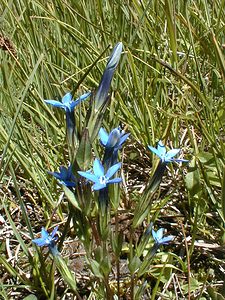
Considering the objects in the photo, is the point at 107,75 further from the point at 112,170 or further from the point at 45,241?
the point at 45,241

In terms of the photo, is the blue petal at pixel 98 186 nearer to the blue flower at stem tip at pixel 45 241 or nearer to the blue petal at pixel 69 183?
the blue petal at pixel 69 183

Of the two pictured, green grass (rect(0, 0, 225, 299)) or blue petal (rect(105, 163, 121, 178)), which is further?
green grass (rect(0, 0, 225, 299))

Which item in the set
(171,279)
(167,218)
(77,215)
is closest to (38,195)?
(167,218)

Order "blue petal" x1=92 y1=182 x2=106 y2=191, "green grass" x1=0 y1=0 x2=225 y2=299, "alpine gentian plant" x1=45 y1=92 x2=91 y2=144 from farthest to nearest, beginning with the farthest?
"green grass" x1=0 y1=0 x2=225 y2=299
"alpine gentian plant" x1=45 y1=92 x2=91 y2=144
"blue petal" x1=92 y1=182 x2=106 y2=191

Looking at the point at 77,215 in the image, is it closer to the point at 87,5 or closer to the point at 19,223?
the point at 19,223

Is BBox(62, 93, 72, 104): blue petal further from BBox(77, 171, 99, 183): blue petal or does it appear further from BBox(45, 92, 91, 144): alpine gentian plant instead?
BBox(77, 171, 99, 183): blue petal

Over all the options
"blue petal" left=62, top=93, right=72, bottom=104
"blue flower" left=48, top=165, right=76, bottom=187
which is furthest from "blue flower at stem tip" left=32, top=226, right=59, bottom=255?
→ "blue petal" left=62, top=93, right=72, bottom=104
